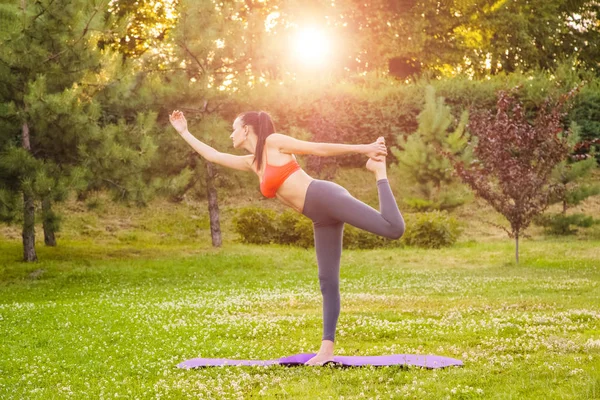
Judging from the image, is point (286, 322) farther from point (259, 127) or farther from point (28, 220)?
point (28, 220)

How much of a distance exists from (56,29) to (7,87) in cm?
199

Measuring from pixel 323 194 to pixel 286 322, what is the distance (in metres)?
4.08

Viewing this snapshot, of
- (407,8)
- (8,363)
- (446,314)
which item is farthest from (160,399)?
(407,8)

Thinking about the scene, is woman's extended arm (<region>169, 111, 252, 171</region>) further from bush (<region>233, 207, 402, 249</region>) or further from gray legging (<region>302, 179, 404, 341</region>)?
bush (<region>233, 207, 402, 249</region>)

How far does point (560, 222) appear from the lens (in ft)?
85.7

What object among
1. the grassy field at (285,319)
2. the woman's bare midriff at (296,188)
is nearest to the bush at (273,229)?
the grassy field at (285,319)

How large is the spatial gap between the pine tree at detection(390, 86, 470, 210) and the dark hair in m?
19.7

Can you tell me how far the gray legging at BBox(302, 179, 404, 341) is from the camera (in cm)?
717

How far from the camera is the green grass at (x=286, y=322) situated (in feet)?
23.5

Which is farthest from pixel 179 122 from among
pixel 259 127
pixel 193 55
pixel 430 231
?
pixel 430 231

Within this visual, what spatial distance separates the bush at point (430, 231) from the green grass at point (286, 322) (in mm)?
1545

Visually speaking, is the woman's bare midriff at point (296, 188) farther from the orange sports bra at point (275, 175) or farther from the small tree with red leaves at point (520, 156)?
the small tree with red leaves at point (520, 156)

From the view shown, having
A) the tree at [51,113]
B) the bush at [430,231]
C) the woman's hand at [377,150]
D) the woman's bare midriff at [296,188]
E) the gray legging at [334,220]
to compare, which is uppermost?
the tree at [51,113]

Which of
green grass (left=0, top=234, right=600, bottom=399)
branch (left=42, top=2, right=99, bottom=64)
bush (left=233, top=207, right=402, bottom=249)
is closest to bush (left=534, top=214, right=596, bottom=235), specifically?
green grass (left=0, top=234, right=600, bottom=399)
